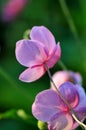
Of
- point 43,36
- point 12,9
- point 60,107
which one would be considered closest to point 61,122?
point 60,107

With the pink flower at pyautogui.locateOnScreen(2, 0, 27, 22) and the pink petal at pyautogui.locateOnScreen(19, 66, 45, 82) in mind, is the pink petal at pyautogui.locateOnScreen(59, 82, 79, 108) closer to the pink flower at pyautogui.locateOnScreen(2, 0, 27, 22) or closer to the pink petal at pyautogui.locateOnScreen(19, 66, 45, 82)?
the pink petal at pyautogui.locateOnScreen(19, 66, 45, 82)

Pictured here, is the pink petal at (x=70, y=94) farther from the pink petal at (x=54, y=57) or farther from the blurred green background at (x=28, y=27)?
the blurred green background at (x=28, y=27)

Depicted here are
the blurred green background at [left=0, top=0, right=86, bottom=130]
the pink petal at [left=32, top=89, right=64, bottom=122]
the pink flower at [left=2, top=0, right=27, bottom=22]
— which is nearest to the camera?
the pink petal at [left=32, top=89, right=64, bottom=122]

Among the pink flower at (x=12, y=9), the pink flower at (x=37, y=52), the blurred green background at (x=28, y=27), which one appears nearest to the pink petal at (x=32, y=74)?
the pink flower at (x=37, y=52)

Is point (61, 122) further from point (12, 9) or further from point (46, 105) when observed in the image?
point (12, 9)

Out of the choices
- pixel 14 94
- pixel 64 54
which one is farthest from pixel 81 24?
pixel 14 94

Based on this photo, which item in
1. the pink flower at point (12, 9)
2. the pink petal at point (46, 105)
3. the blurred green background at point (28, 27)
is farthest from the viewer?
the pink flower at point (12, 9)

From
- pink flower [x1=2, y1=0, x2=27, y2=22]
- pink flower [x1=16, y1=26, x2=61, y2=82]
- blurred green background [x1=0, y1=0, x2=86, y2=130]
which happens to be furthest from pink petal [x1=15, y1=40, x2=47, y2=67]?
pink flower [x1=2, y1=0, x2=27, y2=22]
